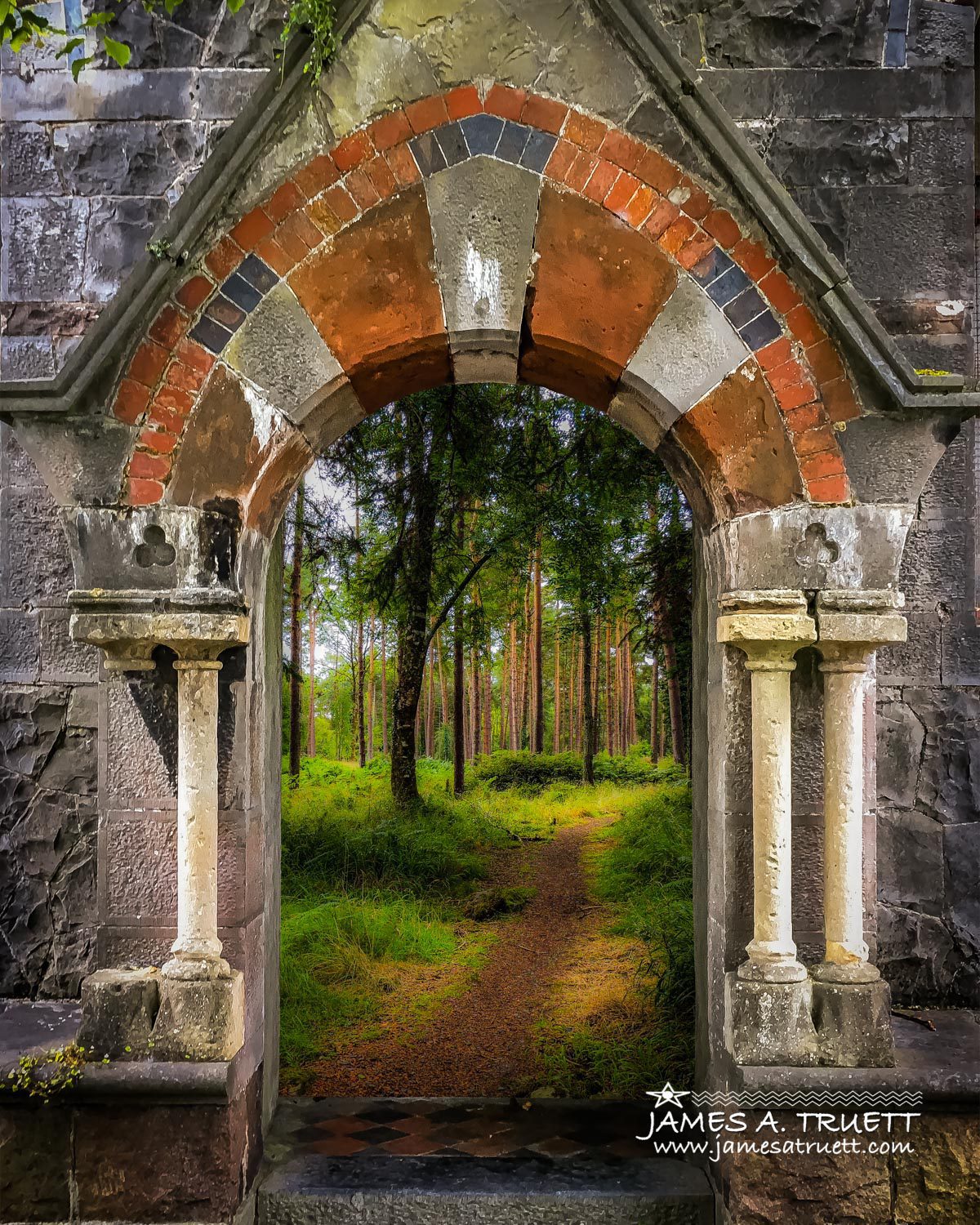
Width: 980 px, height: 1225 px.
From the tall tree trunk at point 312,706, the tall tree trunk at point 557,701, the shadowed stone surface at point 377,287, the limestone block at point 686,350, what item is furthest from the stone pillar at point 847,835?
the tall tree trunk at point 557,701

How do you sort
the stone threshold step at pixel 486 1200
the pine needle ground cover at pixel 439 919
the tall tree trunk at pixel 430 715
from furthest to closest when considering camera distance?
the tall tree trunk at pixel 430 715
the pine needle ground cover at pixel 439 919
the stone threshold step at pixel 486 1200

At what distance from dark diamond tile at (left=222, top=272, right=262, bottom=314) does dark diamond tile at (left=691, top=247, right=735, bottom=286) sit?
1.32 m

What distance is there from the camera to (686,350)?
2660 millimetres

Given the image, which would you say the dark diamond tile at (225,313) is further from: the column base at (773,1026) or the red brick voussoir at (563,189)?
the column base at (773,1026)

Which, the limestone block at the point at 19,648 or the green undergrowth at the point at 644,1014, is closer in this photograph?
the limestone block at the point at 19,648

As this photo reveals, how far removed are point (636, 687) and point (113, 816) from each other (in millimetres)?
21015

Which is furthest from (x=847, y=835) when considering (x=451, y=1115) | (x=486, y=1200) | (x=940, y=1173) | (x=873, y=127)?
(x=873, y=127)

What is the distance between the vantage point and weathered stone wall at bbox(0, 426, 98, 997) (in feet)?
9.66

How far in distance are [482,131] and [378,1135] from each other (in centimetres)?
346

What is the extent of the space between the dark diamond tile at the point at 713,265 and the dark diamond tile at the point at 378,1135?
10.3 ft

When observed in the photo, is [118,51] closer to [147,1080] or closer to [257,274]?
[257,274]

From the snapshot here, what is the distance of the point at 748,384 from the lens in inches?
104

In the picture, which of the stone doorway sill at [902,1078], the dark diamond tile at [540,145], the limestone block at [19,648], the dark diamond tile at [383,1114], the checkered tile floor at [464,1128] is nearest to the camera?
the stone doorway sill at [902,1078]

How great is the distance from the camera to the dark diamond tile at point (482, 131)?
2637 mm
